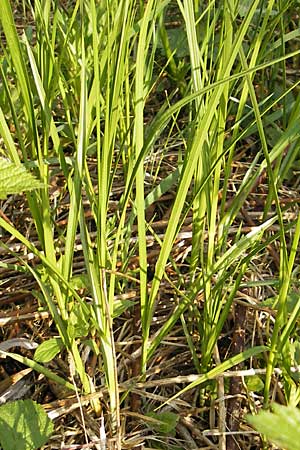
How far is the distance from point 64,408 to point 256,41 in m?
0.56

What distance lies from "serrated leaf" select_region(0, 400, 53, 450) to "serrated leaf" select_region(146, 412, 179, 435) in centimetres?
14

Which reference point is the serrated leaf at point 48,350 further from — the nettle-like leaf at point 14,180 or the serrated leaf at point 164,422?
the nettle-like leaf at point 14,180

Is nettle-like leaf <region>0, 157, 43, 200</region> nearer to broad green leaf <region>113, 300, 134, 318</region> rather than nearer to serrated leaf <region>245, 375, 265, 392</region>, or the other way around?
broad green leaf <region>113, 300, 134, 318</region>

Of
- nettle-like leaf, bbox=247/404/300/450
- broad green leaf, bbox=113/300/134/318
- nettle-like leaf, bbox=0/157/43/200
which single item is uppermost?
nettle-like leaf, bbox=0/157/43/200

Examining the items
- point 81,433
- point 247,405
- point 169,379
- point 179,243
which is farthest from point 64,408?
point 179,243

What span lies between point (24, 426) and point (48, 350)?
11 cm

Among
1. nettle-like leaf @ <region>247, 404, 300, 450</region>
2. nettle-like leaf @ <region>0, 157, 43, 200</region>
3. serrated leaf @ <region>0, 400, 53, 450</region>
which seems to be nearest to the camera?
nettle-like leaf @ <region>247, 404, 300, 450</region>

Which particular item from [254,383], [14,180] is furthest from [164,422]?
[14,180]

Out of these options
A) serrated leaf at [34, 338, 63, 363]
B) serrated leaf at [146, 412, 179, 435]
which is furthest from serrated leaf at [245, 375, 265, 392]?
serrated leaf at [34, 338, 63, 363]

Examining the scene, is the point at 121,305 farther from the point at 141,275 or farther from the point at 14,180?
the point at 14,180

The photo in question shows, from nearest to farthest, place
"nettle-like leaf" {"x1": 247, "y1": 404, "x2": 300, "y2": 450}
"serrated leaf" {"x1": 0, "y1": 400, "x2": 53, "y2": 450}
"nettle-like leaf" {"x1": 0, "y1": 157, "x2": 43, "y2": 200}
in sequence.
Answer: "nettle-like leaf" {"x1": 247, "y1": 404, "x2": 300, "y2": 450} → "nettle-like leaf" {"x1": 0, "y1": 157, "x2": 43, "y2": 200} → "serrated leaf" {"x1": 0, "y1": 400, "x2": 53, "y2": 450}

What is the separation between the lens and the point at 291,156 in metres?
1.09

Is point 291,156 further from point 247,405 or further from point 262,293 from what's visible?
point 247,405

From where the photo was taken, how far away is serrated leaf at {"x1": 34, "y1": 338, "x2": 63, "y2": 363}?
0.89 m
